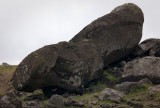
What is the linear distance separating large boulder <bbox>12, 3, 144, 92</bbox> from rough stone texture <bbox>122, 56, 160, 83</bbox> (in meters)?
2.85

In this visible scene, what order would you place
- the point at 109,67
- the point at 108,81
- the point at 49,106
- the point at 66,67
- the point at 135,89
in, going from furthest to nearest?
1. the point at 109,67
2. the point at 108,81
3. the point at 66,67
4. the point at 135,89
5. the point at 49,106

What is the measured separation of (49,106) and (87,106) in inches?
105

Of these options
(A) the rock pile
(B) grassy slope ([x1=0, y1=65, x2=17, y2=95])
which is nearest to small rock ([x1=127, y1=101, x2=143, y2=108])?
(A) the rock pile

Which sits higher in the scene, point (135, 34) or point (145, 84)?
point (135, 34)

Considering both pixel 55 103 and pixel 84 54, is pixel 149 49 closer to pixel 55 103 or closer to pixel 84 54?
pixel 84 54

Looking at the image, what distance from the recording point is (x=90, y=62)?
81.9 ft

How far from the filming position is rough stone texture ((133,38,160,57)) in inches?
1209

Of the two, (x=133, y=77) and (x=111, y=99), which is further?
(x=133, y=77)

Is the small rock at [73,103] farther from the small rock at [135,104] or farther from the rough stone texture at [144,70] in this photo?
the rough stone texture at [144,70]

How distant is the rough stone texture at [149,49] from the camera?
3071 centimetres

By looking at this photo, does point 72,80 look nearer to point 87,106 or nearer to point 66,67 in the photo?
point 66,67

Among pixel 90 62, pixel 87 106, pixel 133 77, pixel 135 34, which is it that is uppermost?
pixel 135 34

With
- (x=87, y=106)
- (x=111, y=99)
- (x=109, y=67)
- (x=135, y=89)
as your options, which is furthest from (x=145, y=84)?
(x=109, y=67)

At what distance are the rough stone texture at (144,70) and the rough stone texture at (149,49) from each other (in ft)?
18.2
